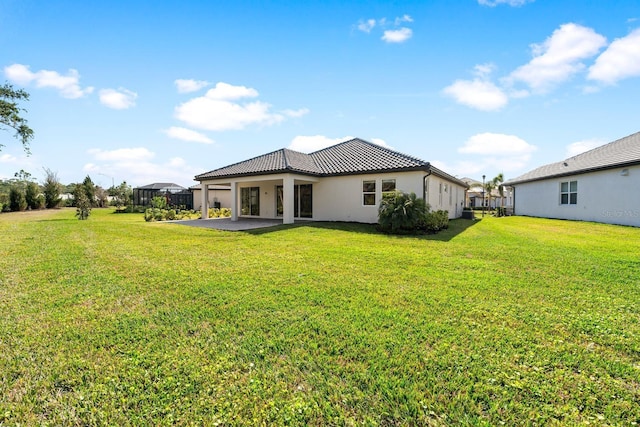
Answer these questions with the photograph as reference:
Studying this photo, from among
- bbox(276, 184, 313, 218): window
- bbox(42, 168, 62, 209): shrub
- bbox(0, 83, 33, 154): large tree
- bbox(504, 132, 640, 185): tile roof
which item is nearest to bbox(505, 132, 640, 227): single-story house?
bbox(504, 132, 640, 185): tile roof

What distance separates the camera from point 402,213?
11.9 m

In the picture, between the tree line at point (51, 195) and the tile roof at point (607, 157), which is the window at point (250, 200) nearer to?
the tree line at point (51, 195)

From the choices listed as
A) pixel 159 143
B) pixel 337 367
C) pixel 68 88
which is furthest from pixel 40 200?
pixel 337 367

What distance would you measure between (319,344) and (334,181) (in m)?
13.4

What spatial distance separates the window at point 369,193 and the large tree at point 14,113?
24936mm

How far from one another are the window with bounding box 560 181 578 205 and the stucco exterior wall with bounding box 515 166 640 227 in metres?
0.23

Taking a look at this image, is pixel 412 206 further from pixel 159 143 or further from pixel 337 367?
pixel 159 143

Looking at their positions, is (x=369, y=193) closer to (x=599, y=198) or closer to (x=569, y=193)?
(x=599, y=198)

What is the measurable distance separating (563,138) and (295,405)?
20.9 m

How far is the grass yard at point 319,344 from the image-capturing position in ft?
7.74

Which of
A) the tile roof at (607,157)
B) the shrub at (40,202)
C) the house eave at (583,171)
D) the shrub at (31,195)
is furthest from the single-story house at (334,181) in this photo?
the shrub at (40,202)

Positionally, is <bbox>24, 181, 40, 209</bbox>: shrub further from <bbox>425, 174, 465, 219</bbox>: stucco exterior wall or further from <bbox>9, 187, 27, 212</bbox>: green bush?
<bbox>425, 174, 465, 219</bbox>: stucco exterior wall

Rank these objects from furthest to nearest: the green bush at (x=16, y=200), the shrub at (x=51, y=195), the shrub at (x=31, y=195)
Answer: the shrub at (x=51, y=195), the shrub at (x=31, y=195), the green bush at (x=16, y=200)

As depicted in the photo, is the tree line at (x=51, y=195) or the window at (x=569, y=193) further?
the tree line at (x=51, y=195)
